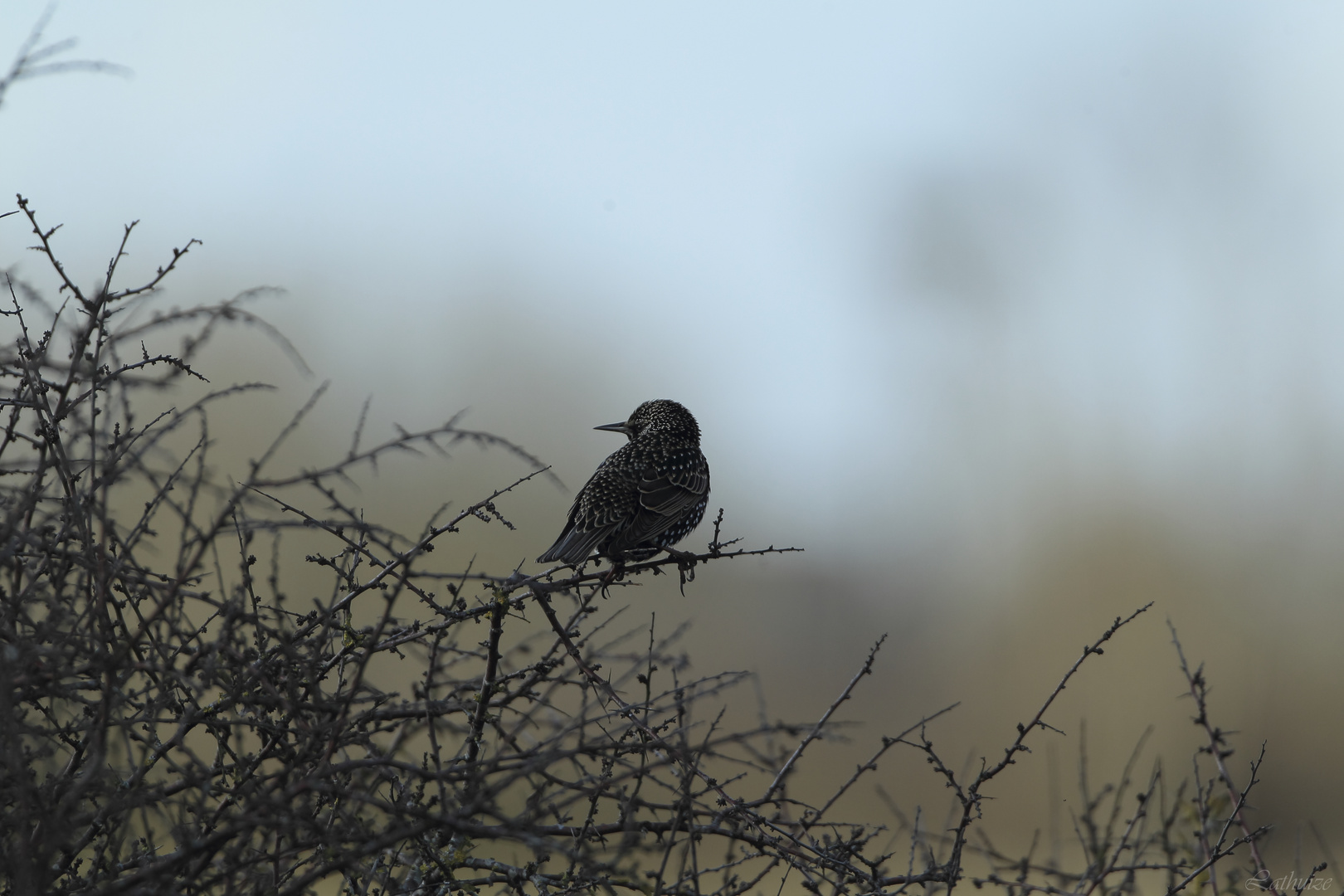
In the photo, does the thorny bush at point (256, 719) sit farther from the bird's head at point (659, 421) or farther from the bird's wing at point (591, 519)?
the bird's head at point (659, 421)

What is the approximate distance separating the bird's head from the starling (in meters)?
0.01

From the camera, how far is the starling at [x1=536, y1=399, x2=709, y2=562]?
21.8 feet

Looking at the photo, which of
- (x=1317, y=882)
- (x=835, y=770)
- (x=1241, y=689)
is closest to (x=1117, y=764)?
(x=1241, y=689)

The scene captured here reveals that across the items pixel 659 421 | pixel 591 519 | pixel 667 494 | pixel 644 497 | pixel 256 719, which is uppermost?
pixel 659 421

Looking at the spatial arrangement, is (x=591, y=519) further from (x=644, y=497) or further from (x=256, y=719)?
(x=256, y=719)

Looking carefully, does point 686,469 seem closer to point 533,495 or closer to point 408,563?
point 408,563

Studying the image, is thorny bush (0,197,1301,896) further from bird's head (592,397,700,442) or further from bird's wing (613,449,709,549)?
bird's head (592,397,700,442)

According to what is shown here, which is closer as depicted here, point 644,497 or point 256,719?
point 256,719

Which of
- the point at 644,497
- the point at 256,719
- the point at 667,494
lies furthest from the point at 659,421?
the point at 256,719

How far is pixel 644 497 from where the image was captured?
715 cm

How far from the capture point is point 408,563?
2.11 m

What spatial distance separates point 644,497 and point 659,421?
68.9 inches

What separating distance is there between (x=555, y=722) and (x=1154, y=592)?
2675 cm

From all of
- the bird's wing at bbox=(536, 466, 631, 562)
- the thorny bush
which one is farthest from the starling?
the thorny bush
